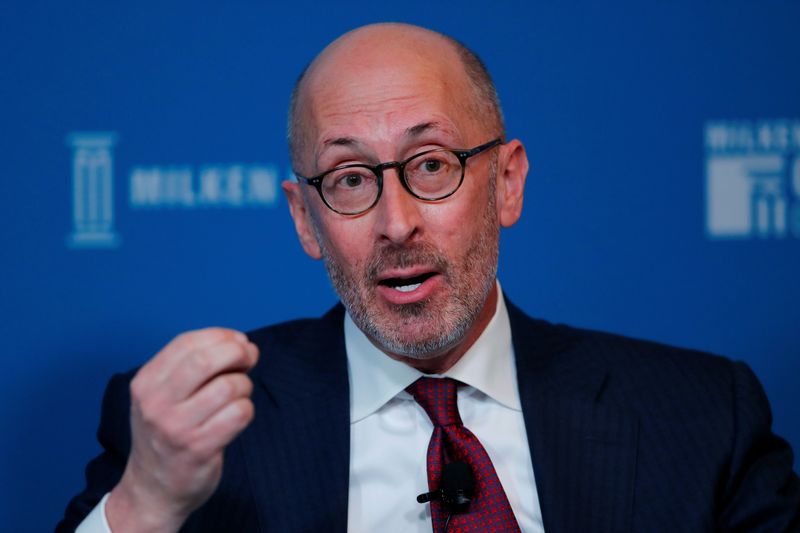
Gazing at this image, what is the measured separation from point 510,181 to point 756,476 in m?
0.78

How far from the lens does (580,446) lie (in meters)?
1.90

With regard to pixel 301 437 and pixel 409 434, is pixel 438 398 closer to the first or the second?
pixel 409 434

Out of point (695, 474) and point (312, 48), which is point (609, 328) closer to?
point (695, 474)

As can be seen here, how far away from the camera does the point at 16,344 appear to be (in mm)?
2391

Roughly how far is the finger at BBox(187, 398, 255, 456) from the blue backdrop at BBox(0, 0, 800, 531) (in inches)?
42.8

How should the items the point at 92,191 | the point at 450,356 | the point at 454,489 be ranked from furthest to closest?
the point at 92,191 → the point at 450,356 → the point at 454,489

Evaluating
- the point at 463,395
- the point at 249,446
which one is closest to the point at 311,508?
the point at 249,446

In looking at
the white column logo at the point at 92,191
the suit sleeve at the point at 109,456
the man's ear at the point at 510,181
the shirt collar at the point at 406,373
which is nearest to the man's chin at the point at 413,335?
the shirt collar at the point at 406,373

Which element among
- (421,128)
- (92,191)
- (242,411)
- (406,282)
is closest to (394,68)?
(421,128)

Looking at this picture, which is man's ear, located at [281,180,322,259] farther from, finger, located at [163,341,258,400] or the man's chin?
finger, located at [163,341,258,400]

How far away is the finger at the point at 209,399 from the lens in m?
1.36

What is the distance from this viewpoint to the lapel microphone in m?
1.72

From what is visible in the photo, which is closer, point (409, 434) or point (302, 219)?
point (409, 434)

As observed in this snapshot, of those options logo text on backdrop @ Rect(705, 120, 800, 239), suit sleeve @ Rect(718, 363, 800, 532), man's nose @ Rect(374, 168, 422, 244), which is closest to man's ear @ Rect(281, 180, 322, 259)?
man's nose @ Rect(374, 168, 422, 244)
